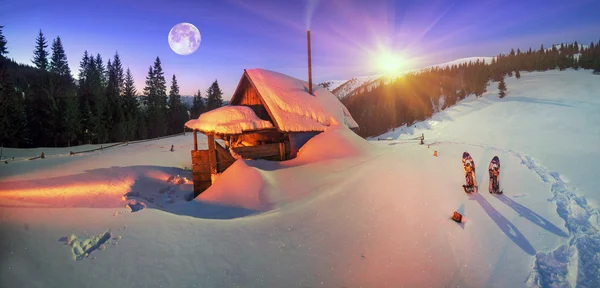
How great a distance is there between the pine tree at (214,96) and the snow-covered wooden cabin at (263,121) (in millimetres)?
55150

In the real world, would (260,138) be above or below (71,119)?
below

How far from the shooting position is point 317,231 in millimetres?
6766

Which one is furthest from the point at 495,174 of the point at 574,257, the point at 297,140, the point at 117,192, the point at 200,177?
the point at 117,192

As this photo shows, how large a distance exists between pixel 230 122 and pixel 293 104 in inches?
143

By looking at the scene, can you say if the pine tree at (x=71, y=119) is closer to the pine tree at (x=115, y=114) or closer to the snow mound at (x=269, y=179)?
the pine tree at (x=115, y=114)

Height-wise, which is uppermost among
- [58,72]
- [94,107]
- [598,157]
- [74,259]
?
[58,72]

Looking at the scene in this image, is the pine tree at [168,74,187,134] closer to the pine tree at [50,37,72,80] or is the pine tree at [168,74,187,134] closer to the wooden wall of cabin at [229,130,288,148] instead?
the pine tree at [50,37,72,80]

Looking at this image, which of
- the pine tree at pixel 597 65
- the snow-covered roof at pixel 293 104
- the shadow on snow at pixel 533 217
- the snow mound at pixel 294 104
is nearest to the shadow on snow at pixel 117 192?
the snow-covered roof at pixel 293 104

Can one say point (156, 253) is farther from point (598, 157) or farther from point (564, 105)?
point (564, 105)

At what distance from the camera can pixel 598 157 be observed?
1538 centimetres

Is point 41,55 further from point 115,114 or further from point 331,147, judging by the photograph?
point 331,147

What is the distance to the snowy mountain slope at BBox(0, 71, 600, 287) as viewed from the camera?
4.91 m

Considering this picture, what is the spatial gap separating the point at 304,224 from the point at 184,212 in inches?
163

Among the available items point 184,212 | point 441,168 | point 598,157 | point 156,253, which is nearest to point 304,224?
point 156,253
